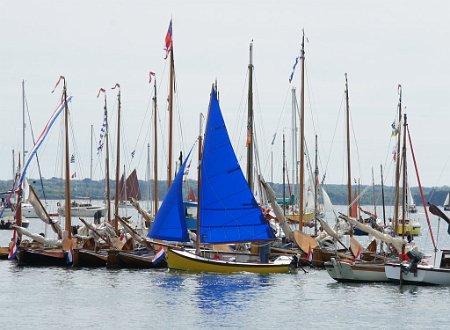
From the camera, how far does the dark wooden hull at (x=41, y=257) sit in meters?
64.2

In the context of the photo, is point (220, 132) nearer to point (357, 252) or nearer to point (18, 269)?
point (357, 252)

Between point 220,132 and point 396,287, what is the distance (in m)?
12.5

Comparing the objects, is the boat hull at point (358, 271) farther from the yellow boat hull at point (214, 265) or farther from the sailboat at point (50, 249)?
the sailboat at point (50, 249)

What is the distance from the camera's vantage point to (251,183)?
64062mm

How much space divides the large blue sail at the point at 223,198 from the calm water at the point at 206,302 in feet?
8.18

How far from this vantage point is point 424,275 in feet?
177

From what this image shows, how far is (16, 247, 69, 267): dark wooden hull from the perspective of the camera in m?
64.2

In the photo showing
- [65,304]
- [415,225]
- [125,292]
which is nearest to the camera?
[65,304]

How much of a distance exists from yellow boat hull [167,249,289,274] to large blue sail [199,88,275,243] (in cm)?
164

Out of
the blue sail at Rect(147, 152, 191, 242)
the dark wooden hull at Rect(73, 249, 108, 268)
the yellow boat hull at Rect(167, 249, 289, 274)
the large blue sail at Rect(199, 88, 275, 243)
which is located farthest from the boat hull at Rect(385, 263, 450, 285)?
the dark wooden hull at Rect(73, 249, 108, 268)

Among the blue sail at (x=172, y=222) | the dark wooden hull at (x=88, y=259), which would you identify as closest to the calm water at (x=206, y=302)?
the blue sail at (x=172, y=222)

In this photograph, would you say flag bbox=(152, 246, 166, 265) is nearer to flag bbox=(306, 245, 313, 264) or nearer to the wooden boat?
flag bbox=(306, 245, 313, 264)

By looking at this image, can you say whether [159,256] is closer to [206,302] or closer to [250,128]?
[250,128]

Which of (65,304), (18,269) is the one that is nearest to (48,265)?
(18,269)
